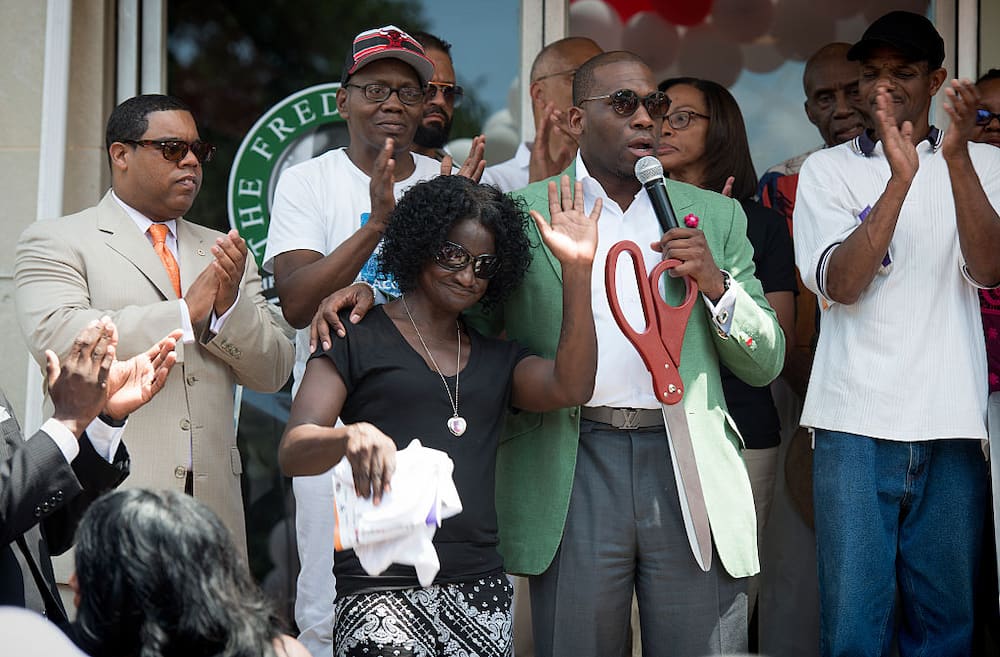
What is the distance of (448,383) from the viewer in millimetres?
3643

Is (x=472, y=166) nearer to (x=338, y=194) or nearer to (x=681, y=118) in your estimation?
(x=338, y=194)

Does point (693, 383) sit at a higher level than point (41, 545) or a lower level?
higher

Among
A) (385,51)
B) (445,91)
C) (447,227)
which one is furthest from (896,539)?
(445,91)

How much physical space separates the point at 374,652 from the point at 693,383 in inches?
48.5

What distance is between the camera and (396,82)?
15.3 feet

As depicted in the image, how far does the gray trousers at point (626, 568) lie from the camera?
377cm

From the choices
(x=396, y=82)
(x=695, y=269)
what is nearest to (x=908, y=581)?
(x=695, y=269)

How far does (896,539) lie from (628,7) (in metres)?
3.39

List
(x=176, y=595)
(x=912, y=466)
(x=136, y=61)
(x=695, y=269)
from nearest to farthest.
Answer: (x=176, y=595)
(x=695, y=269)
(x=912, y=466)
(x=136, y=61)

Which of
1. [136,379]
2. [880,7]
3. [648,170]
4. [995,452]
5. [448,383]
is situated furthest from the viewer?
[880,7]

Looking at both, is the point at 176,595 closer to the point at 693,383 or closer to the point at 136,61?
the point at 693,383

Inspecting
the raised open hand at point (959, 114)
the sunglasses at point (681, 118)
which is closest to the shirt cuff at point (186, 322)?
the sunglasses at point (681, 118)

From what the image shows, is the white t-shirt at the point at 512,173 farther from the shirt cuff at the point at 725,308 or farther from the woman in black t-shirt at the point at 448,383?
the shirt cuff at the point at 725,308

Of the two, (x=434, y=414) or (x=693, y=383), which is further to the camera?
(x=693, y=383)
